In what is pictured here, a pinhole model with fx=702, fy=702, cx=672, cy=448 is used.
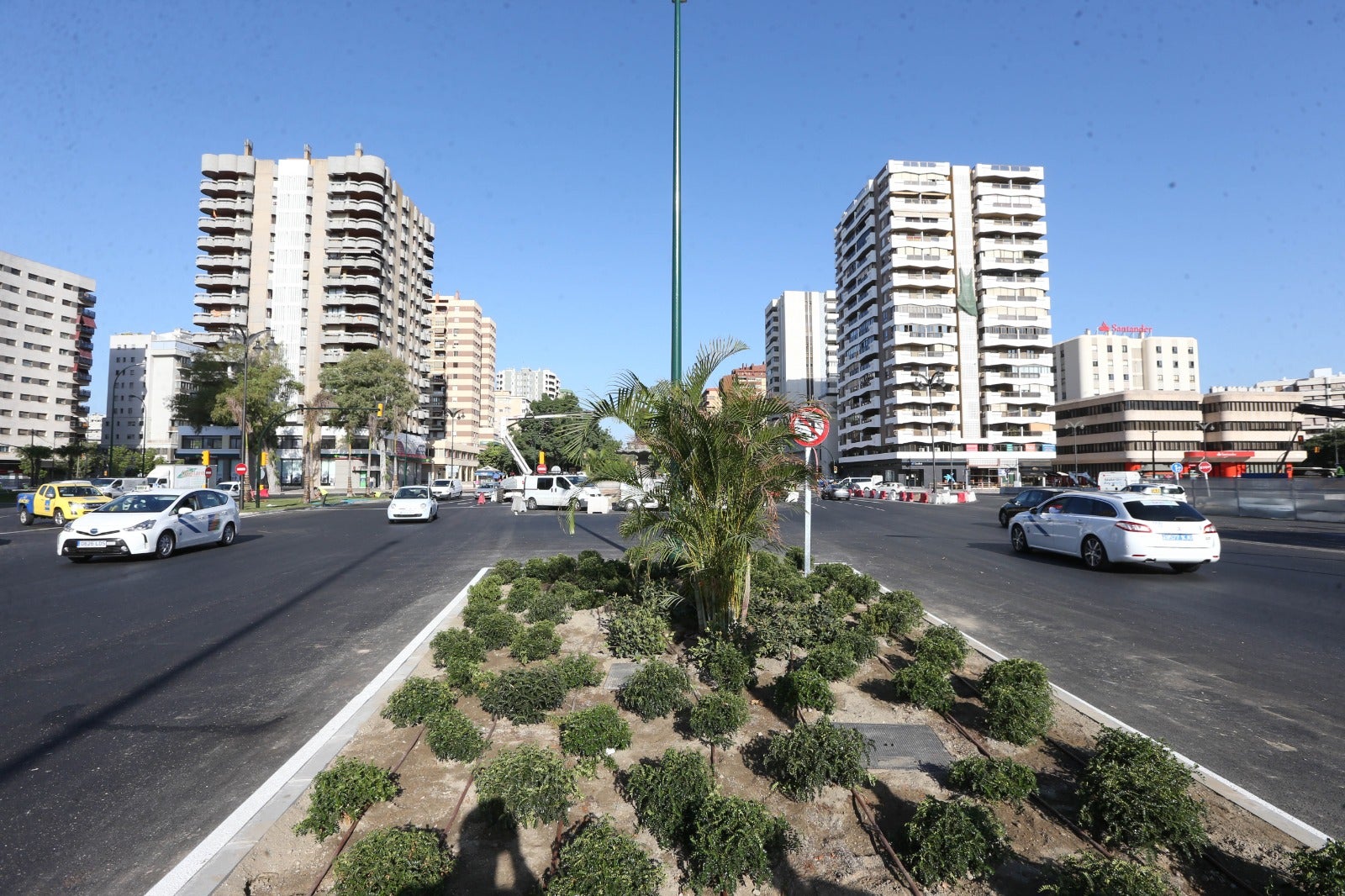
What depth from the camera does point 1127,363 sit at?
123500mm

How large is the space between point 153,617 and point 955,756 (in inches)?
376

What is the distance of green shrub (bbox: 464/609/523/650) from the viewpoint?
6.95m

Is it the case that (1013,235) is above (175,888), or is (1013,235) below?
above

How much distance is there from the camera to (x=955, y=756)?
4.43m

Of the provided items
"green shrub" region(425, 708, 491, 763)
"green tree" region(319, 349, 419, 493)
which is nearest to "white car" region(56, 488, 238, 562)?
"green shrub" region(425, 708, 491, 763)

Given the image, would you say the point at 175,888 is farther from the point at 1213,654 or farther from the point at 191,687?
the point at 1213,654

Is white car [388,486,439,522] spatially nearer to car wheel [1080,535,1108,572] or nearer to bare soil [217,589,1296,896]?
car wheel [1080,535,1108,572]

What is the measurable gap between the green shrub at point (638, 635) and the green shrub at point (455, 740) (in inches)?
80.8

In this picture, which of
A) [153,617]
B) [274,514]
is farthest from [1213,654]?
[274,514]

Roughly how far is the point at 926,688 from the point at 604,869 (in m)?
3.14

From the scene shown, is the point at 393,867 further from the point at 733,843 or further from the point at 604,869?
the point at 733,843

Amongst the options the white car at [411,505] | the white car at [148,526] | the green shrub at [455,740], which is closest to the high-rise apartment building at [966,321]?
the white car at [411,505]

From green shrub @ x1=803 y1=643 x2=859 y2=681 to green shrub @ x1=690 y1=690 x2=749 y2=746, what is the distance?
102 centimetres

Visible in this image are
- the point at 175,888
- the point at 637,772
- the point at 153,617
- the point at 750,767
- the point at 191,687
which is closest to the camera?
the point at 175,888
